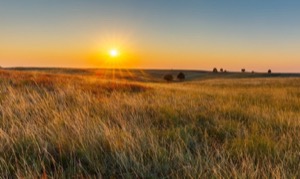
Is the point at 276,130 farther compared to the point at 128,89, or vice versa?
the point at 128,89

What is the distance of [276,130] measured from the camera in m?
4.36

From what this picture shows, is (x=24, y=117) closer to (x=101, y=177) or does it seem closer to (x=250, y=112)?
(x=101, y=177)

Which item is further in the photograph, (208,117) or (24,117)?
(208,117)

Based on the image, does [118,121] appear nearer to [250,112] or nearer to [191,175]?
[191,175]

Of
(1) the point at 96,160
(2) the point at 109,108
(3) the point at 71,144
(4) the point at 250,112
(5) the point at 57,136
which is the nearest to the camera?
(1) the point at 96,160

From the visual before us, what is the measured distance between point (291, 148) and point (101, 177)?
2.11 m

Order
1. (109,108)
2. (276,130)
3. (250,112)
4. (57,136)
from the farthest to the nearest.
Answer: (250,112), (109,108), (276,130), (57,136)

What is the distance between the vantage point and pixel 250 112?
5773 mm

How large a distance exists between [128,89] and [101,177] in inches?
306

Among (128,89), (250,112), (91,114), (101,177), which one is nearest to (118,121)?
(91,114)

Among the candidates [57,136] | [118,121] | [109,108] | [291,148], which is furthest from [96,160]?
[109,108]

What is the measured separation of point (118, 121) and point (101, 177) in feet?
6.58

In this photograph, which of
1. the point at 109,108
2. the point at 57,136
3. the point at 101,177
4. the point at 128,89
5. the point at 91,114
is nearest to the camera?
the point at 101,177

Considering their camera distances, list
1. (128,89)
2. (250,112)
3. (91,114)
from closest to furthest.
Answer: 1. (91,114)
2. (250,112)
3. (128,89)
